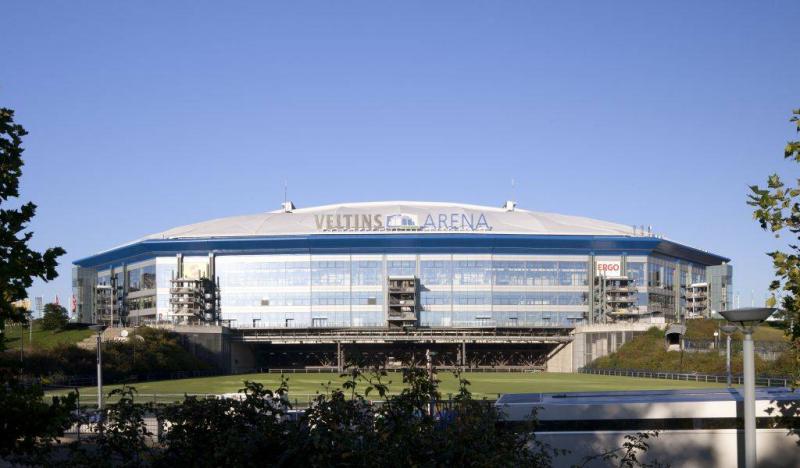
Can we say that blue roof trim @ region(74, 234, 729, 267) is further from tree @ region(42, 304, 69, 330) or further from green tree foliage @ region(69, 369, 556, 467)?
green tree foliage @ region(69, 369, 556, 467)

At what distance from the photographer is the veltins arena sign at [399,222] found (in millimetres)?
A: 132500

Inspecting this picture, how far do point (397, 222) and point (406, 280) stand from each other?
338 inches

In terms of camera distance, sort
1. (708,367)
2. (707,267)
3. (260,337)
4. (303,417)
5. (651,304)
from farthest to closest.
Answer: (707,267), (651,304), (260,337), (708,367), (303,417)

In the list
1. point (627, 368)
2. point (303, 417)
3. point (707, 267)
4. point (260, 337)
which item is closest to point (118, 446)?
point (303, 417)

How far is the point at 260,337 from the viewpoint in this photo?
12800cm

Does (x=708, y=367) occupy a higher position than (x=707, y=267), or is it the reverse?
(x=707, y=267)

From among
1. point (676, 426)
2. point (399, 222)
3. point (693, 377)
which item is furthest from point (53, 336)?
point (676, 426)

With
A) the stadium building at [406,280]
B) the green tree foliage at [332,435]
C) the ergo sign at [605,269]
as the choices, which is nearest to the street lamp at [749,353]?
the green tree foliage at [332,435]

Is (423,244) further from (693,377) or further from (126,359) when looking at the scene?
(693,377)

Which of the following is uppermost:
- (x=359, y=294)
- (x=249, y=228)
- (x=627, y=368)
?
(x=249, y=228)

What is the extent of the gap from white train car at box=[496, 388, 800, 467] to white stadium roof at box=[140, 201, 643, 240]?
4087 inches

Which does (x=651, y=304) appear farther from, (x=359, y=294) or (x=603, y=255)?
(x=359, y=294)

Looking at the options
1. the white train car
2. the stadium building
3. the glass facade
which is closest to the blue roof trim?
the stadium building

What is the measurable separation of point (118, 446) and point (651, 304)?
128807mm
